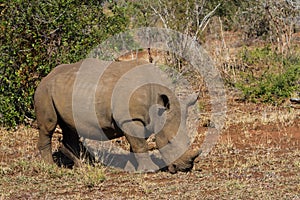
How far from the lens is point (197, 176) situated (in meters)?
7.69

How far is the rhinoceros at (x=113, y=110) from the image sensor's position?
7848mm

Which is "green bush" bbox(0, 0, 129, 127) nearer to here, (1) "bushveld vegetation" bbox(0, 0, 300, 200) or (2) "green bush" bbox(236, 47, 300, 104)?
(1) "bushveld vegetation" bbox(0, 0, 300, 200)

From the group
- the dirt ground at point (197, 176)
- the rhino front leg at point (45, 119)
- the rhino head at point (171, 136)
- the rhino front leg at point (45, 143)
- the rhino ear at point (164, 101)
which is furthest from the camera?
the rhino front leg at point (45, 143)

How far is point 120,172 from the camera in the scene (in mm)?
8320

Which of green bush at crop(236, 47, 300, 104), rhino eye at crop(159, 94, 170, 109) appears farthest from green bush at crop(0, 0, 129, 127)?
rhino eye at crop(159, 94, 170, 109)

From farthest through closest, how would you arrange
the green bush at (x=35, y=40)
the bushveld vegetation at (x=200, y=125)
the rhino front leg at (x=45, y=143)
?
the green bush at (x=35, y=40)
the rhino front leg at (x=45, y=143)
the bushveld vegetation at (x=200, y=125)

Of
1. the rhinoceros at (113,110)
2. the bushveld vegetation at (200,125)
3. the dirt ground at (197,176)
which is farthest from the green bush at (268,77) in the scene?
the rhinoceros at (113,110)

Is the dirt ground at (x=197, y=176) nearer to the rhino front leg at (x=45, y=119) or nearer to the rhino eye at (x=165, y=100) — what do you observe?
the rhino front leg at (x=45, y=119)

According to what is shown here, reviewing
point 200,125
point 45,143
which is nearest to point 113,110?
point 45,143

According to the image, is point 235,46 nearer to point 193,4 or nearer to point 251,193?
point 193,4

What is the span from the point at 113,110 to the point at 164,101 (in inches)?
28.3

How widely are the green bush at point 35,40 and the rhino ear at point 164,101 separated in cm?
439

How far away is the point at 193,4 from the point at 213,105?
21.7 ft

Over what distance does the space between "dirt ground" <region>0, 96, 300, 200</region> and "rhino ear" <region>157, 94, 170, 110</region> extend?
0.95m
